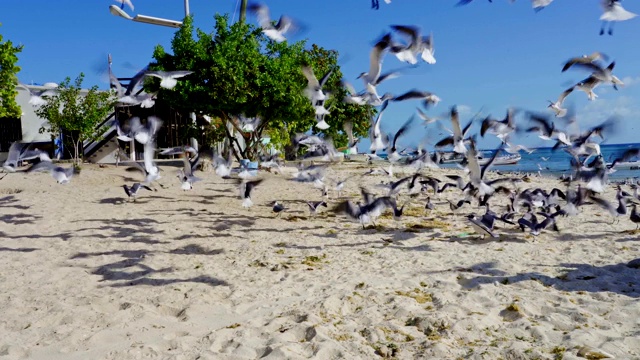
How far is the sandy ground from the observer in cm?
474

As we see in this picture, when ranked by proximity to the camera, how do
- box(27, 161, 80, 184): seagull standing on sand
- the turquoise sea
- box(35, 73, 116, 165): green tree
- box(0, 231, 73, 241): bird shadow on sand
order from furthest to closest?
the turquoise sea
box(35, 73, 116, 165): green tree
box(0, 231, 73, 241): bird shadow on sand
box(27, 161, 80, 184): seagull standing on sand

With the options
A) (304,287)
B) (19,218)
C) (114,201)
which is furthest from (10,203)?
(304,287)

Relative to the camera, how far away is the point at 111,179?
17.0 meters

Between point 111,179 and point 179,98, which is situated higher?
point 179,98

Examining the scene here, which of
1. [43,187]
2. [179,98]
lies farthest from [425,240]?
[179,98]

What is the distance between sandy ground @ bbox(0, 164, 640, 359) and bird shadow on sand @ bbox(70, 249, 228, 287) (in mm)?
29

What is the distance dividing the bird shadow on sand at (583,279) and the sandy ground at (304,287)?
25mm

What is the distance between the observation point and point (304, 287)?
21.4 ft

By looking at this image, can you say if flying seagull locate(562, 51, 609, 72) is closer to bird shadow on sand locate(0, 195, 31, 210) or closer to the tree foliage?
bird shadow on sand locate(0, 195, 31, 210)

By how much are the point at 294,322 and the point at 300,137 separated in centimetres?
475

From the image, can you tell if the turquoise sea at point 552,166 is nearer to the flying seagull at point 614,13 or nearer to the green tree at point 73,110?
the flying seagull at point 614,13

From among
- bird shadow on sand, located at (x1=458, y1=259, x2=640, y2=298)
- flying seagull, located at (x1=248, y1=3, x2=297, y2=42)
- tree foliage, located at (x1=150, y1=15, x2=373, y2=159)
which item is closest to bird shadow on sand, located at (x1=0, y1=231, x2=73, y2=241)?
flying seagull, located at (x1=248, y1=3, x2=297, y2=42)

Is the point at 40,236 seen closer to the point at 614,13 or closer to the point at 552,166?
the point at 614,13

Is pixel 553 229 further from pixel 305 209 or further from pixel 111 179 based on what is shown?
Result: pixel 111 179
